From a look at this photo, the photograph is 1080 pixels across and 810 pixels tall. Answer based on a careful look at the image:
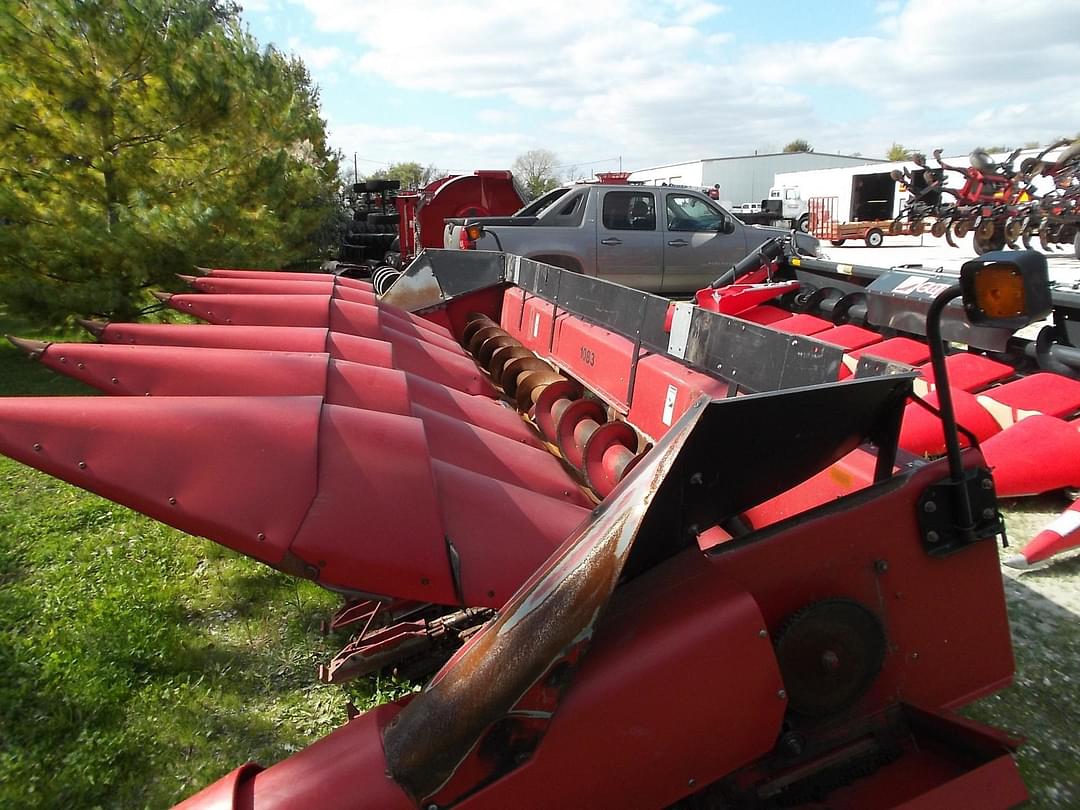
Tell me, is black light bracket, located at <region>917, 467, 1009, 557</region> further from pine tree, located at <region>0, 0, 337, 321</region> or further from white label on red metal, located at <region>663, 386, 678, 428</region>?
pine tree, located at <region>0, 0, 337, 321</region>

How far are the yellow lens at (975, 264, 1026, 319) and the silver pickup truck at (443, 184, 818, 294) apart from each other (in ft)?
22.7

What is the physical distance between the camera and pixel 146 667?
8.43 feet

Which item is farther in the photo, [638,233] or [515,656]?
[638,233]

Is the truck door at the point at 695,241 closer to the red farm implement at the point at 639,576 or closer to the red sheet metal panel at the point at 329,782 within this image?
the red farm implement at the point at 639,576

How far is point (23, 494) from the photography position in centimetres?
419

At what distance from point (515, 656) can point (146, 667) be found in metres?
1.93

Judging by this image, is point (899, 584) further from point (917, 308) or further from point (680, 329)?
point (917, 308)

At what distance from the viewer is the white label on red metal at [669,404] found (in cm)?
279

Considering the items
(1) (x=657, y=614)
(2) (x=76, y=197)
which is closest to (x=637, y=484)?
(1) (x=657, y=614)

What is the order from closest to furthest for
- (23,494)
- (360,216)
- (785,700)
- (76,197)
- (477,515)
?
(785,700), (477,515), (23,494), (76,197), (360,216)

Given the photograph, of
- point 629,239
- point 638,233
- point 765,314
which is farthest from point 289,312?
point 638,233

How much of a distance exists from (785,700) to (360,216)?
17342 millimetres

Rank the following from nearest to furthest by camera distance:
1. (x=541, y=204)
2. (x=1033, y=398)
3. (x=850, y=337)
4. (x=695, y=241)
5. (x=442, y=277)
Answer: (x=1033, y=398) < (x=850, y=337) < (x=442, y=277) < (x=695, y=241) < (x=541, y=204)

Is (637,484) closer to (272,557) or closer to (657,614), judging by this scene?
(657,614)
